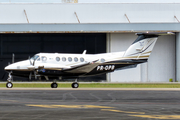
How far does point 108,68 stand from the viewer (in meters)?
31.7

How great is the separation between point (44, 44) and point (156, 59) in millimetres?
15253

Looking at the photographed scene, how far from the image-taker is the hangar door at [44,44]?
42375mm

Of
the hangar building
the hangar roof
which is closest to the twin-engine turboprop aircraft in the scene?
the hangar building

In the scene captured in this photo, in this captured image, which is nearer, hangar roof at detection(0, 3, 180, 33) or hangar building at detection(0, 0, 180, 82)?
hangar building at detection(0, 0, 180, 82)

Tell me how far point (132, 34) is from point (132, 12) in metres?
3.61

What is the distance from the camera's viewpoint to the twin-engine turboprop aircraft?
1152 inches

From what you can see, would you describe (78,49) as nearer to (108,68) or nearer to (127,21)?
(127,21)

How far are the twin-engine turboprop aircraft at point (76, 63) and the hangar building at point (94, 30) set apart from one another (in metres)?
9.40

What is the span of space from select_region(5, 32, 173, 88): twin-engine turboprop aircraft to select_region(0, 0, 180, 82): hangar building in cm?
940

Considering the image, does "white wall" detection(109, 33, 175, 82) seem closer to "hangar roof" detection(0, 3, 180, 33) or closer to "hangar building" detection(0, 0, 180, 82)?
"hangar building" detection(0, 0, 180, 82)

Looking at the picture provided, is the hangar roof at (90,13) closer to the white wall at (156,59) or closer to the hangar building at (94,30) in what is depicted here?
the hangar building at (94,30)

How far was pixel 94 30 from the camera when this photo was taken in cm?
4134

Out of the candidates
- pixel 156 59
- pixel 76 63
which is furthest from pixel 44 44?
pixel 156 59

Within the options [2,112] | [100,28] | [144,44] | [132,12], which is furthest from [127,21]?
[2,112]
